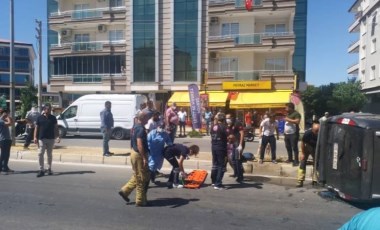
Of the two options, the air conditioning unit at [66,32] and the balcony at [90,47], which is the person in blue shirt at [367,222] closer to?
the balcony at [90,47]

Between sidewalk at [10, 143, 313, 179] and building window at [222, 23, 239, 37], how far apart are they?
2357 cm

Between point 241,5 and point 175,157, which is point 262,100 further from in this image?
point 175,157

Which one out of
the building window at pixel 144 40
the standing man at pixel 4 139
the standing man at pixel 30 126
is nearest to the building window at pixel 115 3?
the building window at pixel 144 40

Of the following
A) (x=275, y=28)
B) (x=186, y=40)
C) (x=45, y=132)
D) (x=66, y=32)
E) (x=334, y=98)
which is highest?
(x=66, y=32)

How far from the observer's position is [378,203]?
19.9 feet

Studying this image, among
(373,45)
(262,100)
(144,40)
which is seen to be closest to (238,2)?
(262,100)

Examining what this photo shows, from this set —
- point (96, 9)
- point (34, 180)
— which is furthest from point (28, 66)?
point (34, 180)

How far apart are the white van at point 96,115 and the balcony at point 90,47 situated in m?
17.6

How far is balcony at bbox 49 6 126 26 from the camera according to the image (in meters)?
37.1

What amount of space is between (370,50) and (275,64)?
456 inches

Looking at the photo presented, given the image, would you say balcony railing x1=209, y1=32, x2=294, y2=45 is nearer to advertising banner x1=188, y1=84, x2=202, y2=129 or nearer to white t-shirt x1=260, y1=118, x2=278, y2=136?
advertising banner x1=188, y1=84, x2=202, y2=129

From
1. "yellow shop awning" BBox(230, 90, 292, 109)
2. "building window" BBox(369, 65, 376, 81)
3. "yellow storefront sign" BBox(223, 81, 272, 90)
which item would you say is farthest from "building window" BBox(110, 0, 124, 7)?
"building window" BBox(369, 65, 376, 81)

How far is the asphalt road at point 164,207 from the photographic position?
5.95m

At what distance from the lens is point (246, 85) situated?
1271 inches
